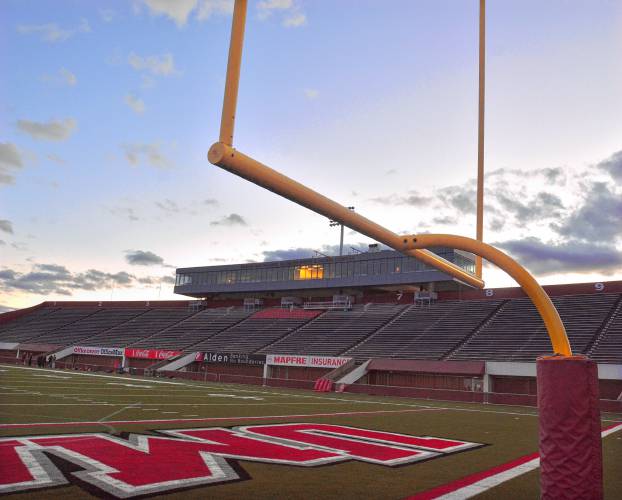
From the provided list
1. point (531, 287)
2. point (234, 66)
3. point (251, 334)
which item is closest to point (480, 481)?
point (531, 287)

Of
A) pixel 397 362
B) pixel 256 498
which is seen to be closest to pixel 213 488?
pixel 256 498

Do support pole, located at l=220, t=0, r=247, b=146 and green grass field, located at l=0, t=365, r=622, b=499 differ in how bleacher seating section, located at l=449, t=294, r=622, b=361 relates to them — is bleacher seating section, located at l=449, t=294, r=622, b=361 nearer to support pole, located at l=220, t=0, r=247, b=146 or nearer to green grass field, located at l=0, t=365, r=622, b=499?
green grass field, located at l=0, t=365, r=622, b=499

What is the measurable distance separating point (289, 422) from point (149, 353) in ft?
111

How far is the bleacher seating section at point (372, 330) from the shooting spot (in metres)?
32.8

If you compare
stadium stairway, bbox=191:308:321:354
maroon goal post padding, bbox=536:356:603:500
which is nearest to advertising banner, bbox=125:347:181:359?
stadium stairway, bbox=191:308:321:354

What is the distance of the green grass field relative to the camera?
623 cm

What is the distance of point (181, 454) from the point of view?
26.4 ft

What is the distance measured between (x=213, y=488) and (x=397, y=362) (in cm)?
2821

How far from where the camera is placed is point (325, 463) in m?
7.90

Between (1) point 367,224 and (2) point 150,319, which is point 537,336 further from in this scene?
(2) point 150,319

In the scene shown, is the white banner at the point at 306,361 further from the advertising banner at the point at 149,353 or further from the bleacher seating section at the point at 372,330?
the advertising banner at the point at 149,353

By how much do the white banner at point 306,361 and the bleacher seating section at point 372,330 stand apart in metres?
1.64

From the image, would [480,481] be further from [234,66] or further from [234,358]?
[234,358]

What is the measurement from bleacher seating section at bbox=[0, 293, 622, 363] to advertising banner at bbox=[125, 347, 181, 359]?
1647 millimetres
